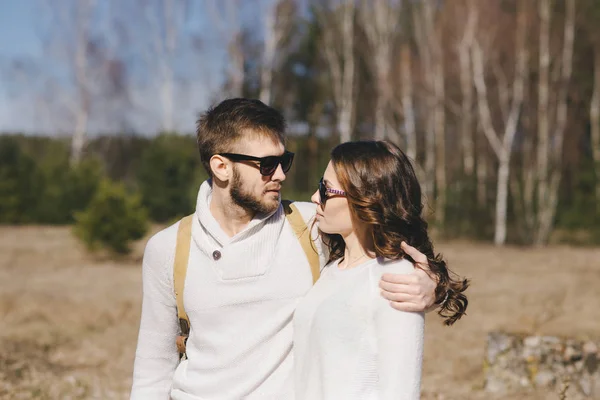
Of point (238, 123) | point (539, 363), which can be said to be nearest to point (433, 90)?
point (539, 363)

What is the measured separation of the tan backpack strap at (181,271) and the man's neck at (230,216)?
0.11m

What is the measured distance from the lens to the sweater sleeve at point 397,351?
175cm

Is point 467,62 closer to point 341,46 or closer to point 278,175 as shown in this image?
point 341,46

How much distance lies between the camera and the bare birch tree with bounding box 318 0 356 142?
63.4ft

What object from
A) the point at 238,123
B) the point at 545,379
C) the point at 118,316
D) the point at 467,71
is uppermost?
the point at 238,123

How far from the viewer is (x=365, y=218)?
1.93 m

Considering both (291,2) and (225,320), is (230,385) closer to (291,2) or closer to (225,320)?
(225,320)

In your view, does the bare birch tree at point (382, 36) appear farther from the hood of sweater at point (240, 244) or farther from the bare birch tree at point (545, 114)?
the hood of sweater at point (240, 244)

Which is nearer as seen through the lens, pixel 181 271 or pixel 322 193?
pixel 322 193

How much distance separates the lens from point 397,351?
1748 mm

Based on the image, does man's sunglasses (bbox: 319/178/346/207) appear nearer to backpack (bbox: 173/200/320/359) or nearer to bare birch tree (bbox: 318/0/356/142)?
backpack (bbox: 173/200/320/359)

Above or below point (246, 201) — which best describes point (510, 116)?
below

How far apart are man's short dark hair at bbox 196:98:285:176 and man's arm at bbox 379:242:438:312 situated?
68 centimetres

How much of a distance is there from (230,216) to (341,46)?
1936 centimetres
